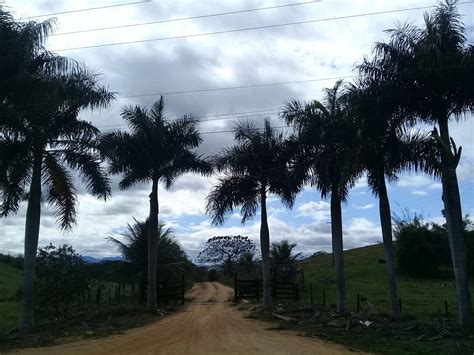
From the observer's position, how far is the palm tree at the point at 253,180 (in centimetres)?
2870

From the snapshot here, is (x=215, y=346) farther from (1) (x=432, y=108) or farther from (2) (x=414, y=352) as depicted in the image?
(1) (x=432, y=108)

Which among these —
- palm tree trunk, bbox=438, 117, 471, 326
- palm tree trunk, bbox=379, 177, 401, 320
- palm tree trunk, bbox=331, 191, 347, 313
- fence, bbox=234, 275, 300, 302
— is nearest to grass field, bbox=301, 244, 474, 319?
fence, bbox=234, 275, 300, 302

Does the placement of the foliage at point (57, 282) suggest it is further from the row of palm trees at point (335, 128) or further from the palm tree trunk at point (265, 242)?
the palm tree trunk at point (265, 242)

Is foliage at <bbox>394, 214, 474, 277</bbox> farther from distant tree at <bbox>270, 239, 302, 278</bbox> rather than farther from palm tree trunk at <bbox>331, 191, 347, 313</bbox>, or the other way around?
palm tree trunk at <bbox>331, 191, 347, 313</bbox>

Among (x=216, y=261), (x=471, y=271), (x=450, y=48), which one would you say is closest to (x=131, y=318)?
(x=450, y=48)

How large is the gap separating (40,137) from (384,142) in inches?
517

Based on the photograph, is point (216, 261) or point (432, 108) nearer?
point (432, 108)

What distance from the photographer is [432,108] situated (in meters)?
19.2

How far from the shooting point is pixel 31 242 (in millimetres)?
20031

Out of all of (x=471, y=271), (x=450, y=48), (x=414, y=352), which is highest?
(x=450, y=48)

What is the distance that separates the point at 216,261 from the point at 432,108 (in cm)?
5453

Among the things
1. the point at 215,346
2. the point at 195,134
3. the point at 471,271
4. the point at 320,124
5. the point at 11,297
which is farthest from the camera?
the point at 471,271

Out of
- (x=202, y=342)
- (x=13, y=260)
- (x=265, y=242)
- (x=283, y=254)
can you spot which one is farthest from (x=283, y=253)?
(x=13, y=260)

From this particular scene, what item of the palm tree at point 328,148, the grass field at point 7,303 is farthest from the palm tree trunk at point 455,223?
the grass field at point 7,303
